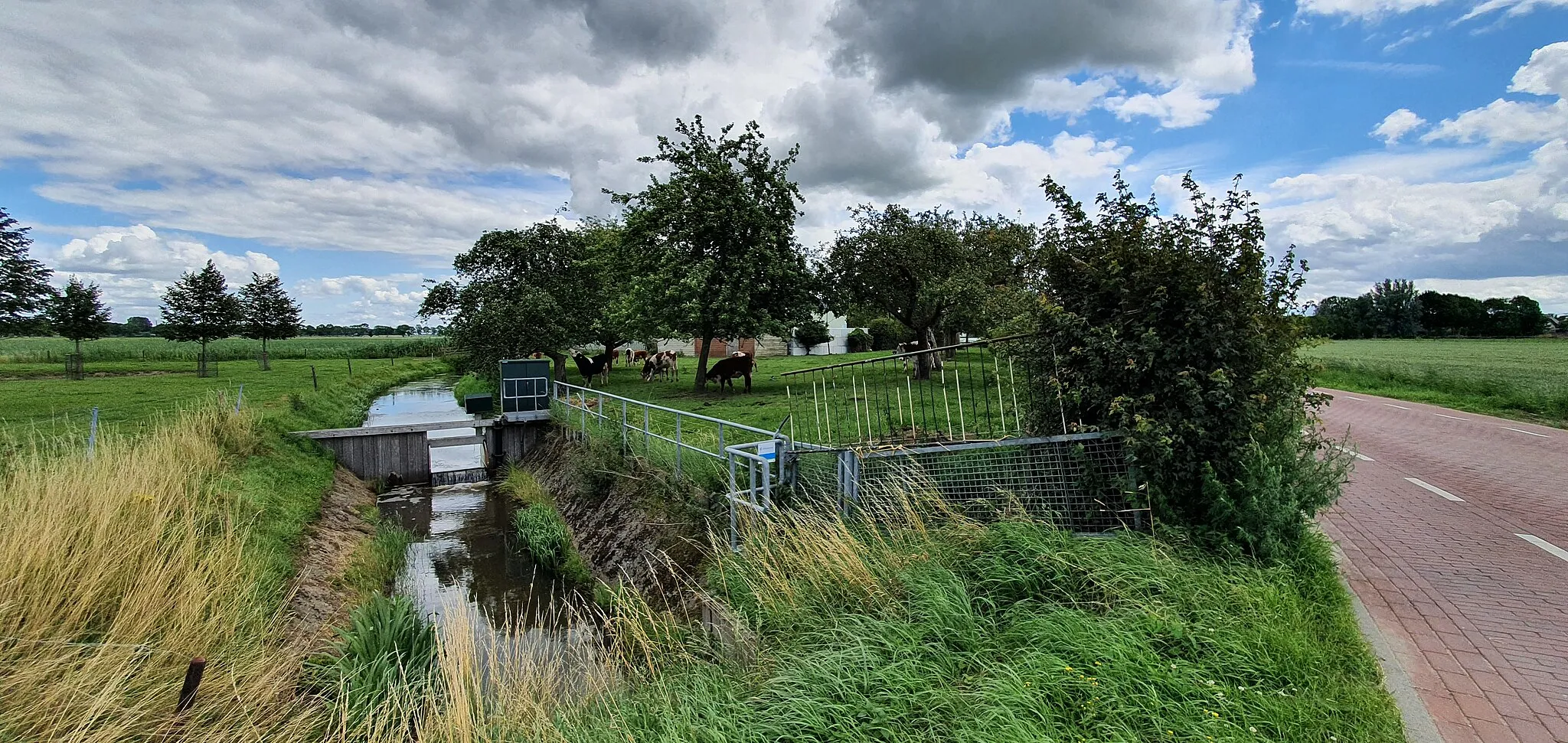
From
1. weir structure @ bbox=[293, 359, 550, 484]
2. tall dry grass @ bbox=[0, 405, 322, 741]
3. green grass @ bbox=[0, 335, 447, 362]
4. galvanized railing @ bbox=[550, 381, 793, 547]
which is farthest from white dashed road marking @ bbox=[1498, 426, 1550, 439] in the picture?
green grass @ bbox=[0, 335, 447, 362]

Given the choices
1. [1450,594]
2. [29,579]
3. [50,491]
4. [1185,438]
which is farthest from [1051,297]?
Answer: [50,491]

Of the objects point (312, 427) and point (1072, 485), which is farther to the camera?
point (312, 427)

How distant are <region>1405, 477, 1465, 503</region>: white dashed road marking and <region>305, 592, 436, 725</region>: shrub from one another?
10.8 m

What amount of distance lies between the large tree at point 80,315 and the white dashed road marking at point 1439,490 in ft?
151

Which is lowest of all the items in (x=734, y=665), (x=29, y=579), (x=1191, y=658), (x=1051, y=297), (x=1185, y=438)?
(x=734, y=665)

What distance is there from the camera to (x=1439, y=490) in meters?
8.23

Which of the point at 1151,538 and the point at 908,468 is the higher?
the point at 908,468

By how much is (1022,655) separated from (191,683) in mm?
4780

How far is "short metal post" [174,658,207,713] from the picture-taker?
3.91m

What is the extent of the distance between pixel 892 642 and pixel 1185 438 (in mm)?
2700

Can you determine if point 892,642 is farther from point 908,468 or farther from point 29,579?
point 29,579

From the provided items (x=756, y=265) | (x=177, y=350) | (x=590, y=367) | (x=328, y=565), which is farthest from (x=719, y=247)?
(x=177, y=350)

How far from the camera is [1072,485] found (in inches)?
215

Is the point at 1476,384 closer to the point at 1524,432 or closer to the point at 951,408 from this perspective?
the point at 1524,432
